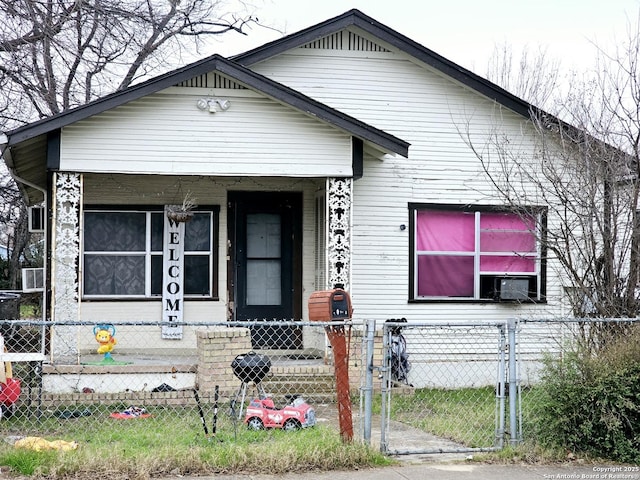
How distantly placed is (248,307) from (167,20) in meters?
11.7

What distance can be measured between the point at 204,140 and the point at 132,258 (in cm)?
281

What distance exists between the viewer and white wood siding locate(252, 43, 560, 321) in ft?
44.1

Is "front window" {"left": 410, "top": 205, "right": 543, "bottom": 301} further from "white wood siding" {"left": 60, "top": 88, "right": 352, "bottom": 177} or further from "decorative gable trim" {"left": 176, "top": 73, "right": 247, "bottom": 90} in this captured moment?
"decorative gable trim" {"left": 176, "top": 73, "right": 247, "bottom": 90}

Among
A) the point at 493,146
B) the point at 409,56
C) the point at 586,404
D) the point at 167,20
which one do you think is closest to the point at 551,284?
the point at 493,146

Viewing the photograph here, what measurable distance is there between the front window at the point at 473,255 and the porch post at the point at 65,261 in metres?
5.17

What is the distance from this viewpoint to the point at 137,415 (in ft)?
32.2

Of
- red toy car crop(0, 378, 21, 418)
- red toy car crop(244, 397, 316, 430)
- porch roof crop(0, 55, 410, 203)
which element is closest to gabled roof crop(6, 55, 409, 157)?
porch roof crop(0, 55, 410, 203)

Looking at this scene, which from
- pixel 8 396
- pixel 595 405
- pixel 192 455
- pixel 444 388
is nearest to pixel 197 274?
pixel 444 388

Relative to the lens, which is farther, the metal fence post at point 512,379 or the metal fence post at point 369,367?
the metal fence post at point 512,379

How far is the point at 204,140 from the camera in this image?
38.0 feet

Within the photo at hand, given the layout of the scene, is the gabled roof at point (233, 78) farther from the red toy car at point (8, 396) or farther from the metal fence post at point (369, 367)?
the metal fence post at point (369, 367)

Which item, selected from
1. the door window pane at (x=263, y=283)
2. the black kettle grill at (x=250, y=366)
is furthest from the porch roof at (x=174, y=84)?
the black kettle grill at (x=250, y=366)

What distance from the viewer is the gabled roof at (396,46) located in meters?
13.3

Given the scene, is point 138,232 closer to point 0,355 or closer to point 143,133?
point 143,133
